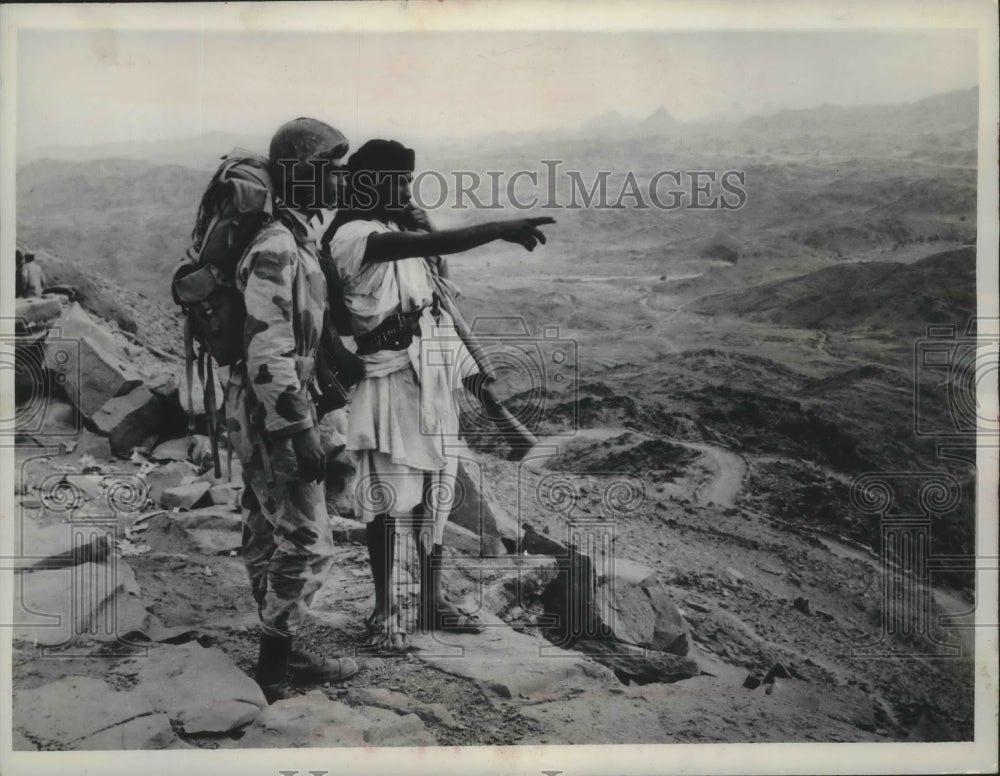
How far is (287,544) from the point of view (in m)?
5.29

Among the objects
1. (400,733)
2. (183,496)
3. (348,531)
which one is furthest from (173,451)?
(400,733)

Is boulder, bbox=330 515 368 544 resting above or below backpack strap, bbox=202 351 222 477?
below

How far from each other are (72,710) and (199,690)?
0.69m

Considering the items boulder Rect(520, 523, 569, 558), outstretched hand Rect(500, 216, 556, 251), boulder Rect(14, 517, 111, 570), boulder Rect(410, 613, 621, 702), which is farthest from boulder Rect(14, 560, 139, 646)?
outstretched hand Rect(500, 216, 556, 251)

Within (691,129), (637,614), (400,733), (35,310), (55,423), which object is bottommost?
(400,733)

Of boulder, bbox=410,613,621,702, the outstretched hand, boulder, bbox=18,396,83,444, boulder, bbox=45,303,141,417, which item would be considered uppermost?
the outstretched hand

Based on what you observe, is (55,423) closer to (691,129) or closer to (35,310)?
(35,310)

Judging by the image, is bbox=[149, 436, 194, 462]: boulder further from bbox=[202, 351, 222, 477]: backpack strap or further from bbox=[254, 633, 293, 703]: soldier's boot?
bbox=[254, 633, 293, 703]: soldier's boot

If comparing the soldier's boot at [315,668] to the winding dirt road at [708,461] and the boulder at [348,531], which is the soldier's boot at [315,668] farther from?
the winding dirt road at [708,461]

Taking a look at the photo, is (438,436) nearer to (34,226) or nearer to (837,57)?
(34,226)

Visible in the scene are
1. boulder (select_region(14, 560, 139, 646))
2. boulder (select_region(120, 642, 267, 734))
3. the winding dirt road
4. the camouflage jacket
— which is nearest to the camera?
the camouflage jacket

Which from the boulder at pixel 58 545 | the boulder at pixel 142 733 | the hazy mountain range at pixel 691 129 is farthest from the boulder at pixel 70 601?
the hazy mountain range at pixel 691 129

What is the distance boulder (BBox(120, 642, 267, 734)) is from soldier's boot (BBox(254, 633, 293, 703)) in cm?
5

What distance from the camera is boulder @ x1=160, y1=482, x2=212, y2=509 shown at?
5484 millimetres
